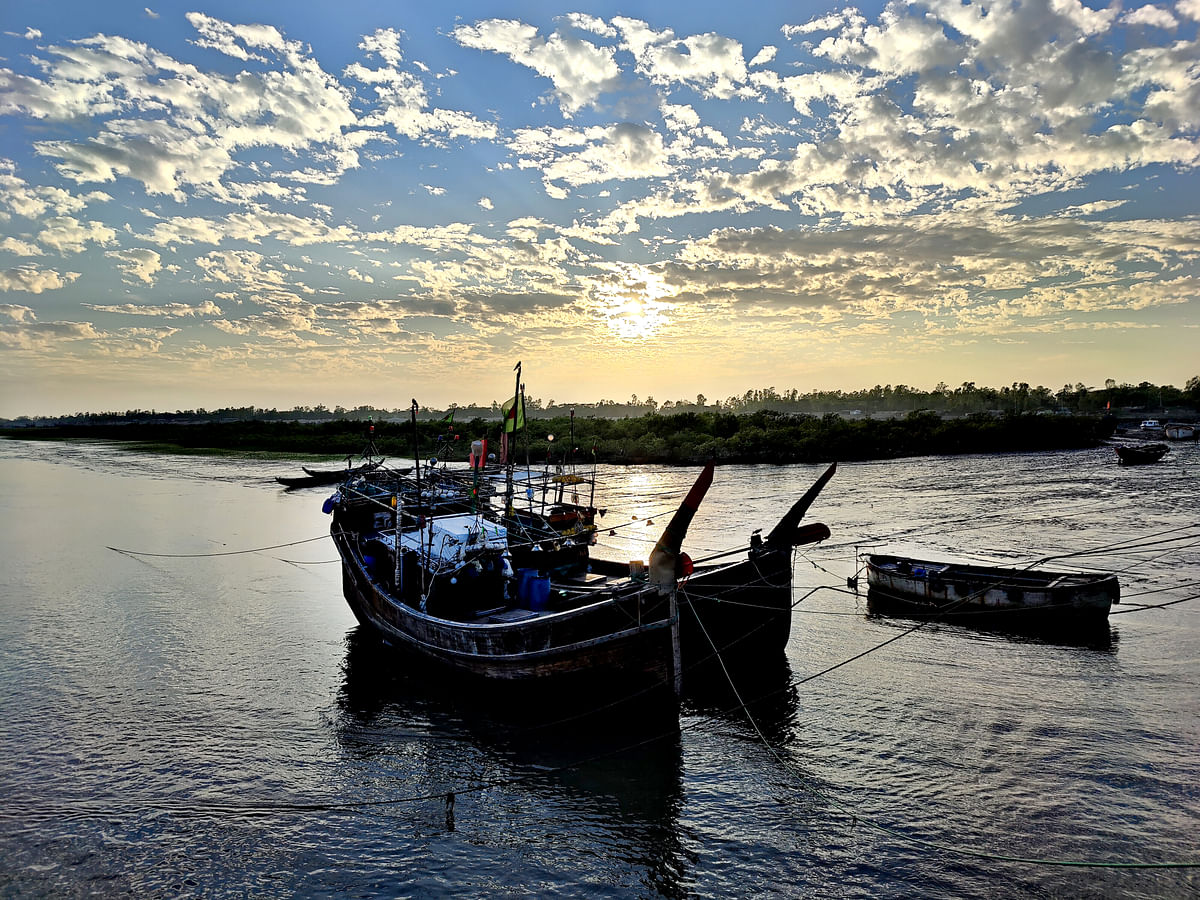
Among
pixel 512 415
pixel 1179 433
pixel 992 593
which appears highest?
pixel 1179 433

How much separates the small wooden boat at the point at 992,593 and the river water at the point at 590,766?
1.06 metres

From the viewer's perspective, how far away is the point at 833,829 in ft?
36.6

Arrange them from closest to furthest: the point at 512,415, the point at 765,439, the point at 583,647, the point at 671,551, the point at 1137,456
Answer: the point at 671,551 < the point at 583,647 < the point at 512,415 < the point at 1137,456 < the point at 765,439

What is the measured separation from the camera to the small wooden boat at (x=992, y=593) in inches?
793

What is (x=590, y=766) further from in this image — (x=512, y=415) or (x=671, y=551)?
(x=512, y=415)

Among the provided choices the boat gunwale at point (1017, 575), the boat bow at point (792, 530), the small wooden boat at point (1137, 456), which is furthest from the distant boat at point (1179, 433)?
the boat bow at point (792, 530)

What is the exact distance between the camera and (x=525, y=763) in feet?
43.3

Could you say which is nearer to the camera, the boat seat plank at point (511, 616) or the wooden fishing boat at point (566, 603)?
the wooden fishing boat at point (566, 603)

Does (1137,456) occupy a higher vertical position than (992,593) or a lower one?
higher

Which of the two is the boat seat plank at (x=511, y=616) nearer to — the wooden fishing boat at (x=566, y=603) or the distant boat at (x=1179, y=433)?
the wooden fishing boat at (x=566, y=603)

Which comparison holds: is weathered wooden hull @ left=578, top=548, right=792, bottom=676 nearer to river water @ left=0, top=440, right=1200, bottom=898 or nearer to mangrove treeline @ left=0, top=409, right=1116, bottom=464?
river water @ left=0, top=440, right=1200, bottom=898

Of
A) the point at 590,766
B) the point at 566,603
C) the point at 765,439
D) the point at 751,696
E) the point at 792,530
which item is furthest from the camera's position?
the point at 765,439

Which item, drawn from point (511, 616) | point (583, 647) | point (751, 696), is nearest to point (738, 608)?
point (751, 696)

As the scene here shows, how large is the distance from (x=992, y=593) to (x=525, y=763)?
16609 millimetres
